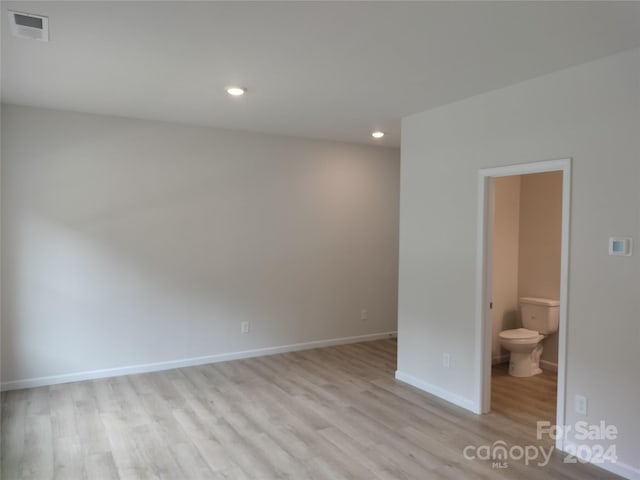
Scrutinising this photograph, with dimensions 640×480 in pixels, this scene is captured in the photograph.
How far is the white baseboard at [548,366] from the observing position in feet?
15.8

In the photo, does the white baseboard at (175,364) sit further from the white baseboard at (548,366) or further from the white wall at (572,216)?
the white baseboard at (548,366)

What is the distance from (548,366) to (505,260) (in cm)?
121

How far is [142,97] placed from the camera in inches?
153

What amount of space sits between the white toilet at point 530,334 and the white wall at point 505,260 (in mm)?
171

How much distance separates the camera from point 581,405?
9.82 feet

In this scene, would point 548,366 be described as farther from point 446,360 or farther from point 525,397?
point 446,360

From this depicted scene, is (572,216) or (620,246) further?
(572,216)

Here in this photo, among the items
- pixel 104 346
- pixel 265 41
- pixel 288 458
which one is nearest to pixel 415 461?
pixel 288 458

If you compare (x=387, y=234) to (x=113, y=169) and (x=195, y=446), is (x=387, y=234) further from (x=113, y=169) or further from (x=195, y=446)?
(x=195, y=446)

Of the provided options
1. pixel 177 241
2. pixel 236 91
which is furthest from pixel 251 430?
pixel 236 91

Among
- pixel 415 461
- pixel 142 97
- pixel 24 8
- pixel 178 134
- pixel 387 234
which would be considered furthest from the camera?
pixel 387 234

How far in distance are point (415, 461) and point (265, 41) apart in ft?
9.17

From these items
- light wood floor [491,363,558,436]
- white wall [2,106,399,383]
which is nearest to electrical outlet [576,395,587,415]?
light wood floor [491,363,558,436]

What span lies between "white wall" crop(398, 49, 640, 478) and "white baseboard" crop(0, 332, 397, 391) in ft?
5.53
